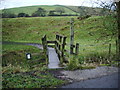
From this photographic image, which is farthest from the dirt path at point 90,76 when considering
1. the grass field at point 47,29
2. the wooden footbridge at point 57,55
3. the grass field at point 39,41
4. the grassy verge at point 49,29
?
the grass field at point 47,29

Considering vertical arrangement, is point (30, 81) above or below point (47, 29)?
below

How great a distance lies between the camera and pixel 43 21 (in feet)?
124

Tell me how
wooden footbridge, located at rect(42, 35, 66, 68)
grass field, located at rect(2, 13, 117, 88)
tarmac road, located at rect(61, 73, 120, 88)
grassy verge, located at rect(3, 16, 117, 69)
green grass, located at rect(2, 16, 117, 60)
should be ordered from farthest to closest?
green grass, located at rect(2, 16, 117, 60) → grassy verge, located at rect(3, 16, 117, 69) → wooden footbridge, located at rect(42, 35, 66, 68) → grass field, located at rect(2, 13, 117, 88) → tarmac road, located at rect(61, 73, 120, 88)

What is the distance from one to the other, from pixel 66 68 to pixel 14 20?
110ft

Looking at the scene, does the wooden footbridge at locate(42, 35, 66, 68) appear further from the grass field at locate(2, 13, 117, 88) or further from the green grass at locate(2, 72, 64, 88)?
the green grass at locate(2, 72, 64, 88)

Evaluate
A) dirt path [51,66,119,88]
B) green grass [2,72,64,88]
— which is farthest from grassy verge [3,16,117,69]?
green grass [2,72,64,88]

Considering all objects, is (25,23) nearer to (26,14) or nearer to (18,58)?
(26,14)

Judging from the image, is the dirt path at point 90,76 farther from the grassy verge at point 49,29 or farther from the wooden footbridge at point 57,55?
the grassy verge at point 49,29

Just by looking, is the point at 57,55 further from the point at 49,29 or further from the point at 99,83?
the point at 49,29

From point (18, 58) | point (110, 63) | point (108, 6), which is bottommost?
point (18, 58)

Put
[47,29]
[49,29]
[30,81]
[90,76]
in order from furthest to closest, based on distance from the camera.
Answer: [47,29]
[49,29]
[90,76]
[30,81]

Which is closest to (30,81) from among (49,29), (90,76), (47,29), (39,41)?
(90,76)

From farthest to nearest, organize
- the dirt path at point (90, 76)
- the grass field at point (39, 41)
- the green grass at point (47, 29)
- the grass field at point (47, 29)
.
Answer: the grass field at point (47, 29), the green grass at point (47, 29), the grass field at point (39, 41), the dirt path at point (90, 76)

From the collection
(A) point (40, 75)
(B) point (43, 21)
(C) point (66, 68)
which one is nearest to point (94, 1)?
(C) point (66, 68)
